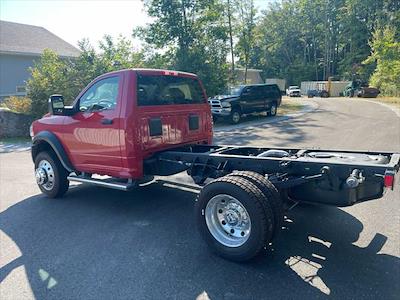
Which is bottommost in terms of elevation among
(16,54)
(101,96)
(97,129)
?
(97,129)

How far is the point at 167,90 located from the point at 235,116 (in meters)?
12.4

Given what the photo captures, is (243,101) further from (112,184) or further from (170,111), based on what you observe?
(112,184)

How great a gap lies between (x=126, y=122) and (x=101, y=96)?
2.71 ft

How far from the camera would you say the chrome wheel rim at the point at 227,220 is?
11.5 feet

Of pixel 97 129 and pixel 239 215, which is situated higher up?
pixel 97 129

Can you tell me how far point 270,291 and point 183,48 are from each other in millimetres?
18461

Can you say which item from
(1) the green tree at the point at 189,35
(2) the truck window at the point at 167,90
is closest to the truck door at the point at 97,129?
(2) the truck window at the point at 167,90

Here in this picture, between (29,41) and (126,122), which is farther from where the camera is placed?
(29,41)

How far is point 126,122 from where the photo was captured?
456 cm

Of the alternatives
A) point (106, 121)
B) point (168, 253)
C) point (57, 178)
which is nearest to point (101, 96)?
point (106, 121)

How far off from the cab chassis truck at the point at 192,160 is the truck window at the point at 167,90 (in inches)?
0.7

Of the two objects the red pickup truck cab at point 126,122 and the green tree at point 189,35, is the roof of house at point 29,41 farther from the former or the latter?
the red pickup truck cab at point 126,122

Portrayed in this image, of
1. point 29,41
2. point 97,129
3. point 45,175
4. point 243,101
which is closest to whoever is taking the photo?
point 97,129

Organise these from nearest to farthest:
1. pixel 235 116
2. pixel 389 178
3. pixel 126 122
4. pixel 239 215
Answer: pixel 389 178, pixel 239 215, pixel 126 122, pixel 235 116
